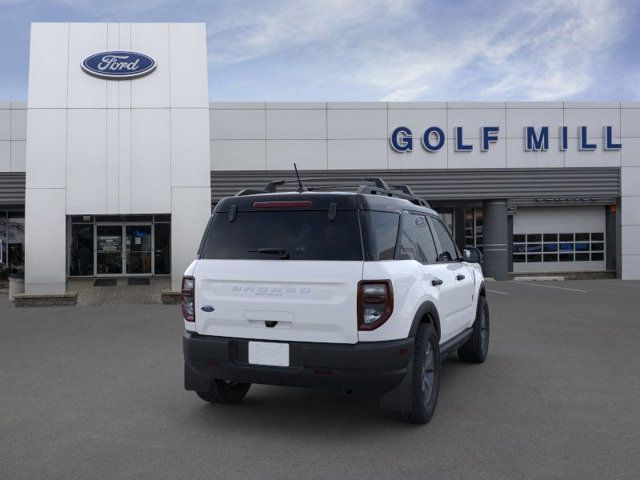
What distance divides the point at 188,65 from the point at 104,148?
313cm

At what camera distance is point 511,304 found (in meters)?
14.2

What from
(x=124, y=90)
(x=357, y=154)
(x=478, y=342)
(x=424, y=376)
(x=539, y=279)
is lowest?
(x=539, y=279)

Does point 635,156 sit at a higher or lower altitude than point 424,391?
higher

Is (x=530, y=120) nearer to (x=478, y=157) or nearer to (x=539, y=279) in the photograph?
(x=478, y=157)

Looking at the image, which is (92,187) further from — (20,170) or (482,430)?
(482,430)

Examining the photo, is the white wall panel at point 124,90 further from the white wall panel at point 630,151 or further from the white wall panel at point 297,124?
the white wall panel at point 630,151

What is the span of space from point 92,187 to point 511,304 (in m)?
10.9

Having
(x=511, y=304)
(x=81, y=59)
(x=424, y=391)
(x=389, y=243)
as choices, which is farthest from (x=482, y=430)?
(x=81, y=59)

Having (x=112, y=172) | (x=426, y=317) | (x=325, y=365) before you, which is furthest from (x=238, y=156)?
(x=325, y=365)

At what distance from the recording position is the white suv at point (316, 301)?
4344 mm

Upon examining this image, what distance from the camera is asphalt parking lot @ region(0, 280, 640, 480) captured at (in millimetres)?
3998

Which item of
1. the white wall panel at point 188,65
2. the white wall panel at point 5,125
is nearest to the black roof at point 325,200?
the white wall panel at point 188,65

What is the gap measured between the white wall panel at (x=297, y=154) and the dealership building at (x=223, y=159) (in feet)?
0.17

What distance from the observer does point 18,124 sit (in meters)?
21.2
